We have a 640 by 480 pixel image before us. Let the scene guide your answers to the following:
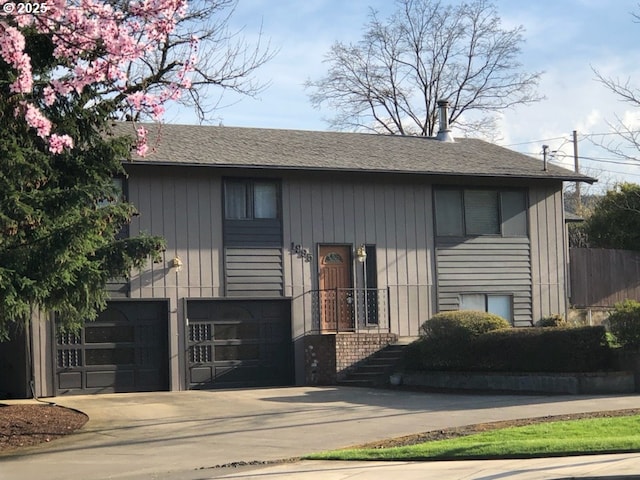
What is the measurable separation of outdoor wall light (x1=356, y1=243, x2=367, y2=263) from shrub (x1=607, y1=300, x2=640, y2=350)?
7.01 m

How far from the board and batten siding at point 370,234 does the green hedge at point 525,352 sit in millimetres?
3030

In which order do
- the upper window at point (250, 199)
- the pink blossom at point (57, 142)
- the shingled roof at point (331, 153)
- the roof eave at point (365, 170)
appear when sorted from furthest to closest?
the upper window at point (250, 199), the shingled roof at point (331, 153), the roof eave at point (365, 170), the pink blossom at point (57, 142)

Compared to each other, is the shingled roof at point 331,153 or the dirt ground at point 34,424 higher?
the shingled roof at point 331,153

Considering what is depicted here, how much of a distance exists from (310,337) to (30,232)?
1110 centimetres

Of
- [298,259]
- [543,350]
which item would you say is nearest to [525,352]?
[543,350]

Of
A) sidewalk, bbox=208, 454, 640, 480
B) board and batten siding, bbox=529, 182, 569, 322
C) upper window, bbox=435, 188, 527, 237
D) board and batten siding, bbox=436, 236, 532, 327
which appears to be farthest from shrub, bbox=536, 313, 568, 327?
sidewalk, bbox=208, 454, 640, 480

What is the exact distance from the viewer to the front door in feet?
80.8

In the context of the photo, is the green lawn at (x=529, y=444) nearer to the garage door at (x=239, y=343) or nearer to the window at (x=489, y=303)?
the garage door at (x=239, y=343)

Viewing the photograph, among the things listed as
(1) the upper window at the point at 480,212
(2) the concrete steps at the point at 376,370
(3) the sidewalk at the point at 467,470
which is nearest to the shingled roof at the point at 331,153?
(1) the upper window at the point at 480,212

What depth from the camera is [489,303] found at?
1041 inches

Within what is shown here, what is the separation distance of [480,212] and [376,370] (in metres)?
6.01

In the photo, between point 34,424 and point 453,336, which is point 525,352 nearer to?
point 453,336

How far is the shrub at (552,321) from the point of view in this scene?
26.5 meters

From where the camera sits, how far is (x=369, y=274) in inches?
992
